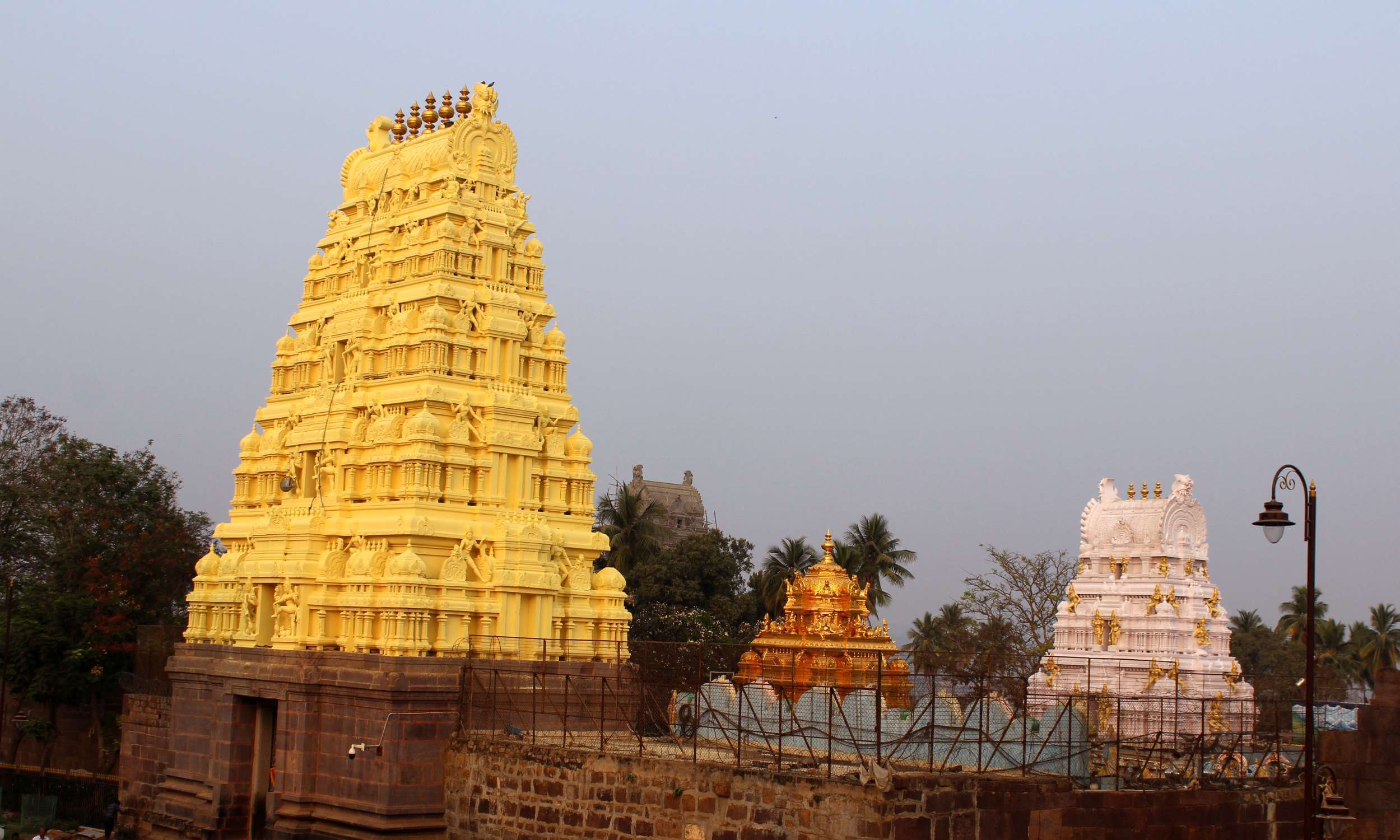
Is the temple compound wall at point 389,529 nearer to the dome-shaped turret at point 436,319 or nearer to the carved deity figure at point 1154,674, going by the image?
the dome-shaped turret at point 436,319

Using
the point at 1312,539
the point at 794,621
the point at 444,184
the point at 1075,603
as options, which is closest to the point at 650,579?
the point at 794,621

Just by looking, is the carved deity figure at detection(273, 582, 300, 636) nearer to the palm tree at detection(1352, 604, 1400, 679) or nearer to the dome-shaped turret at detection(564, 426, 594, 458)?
the dome-shaped turret at detection(564, 426, 594, 458)

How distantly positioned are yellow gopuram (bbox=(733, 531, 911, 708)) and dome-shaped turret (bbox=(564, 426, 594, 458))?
5.69m

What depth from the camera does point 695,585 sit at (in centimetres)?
4331

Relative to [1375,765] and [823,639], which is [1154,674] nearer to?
[823,639]

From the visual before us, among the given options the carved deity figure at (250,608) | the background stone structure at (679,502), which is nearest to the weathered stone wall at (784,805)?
the carved deity figure at (250,608)

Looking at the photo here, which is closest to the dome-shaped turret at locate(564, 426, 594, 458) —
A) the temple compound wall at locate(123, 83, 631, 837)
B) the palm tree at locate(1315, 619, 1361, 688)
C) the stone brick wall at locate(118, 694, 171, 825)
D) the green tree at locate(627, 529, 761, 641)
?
the temple compound wall at locate(123, 83, 631, 837)

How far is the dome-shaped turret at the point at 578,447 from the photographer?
25.7m

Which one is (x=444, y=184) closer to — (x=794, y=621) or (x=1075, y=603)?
(x=794, y=621)

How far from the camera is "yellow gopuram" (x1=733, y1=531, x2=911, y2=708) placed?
28.5 metres

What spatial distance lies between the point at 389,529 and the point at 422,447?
142 cm

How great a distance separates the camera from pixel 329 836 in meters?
21.8

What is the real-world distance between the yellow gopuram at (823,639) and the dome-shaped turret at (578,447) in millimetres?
5691

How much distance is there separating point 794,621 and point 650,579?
14.1m
